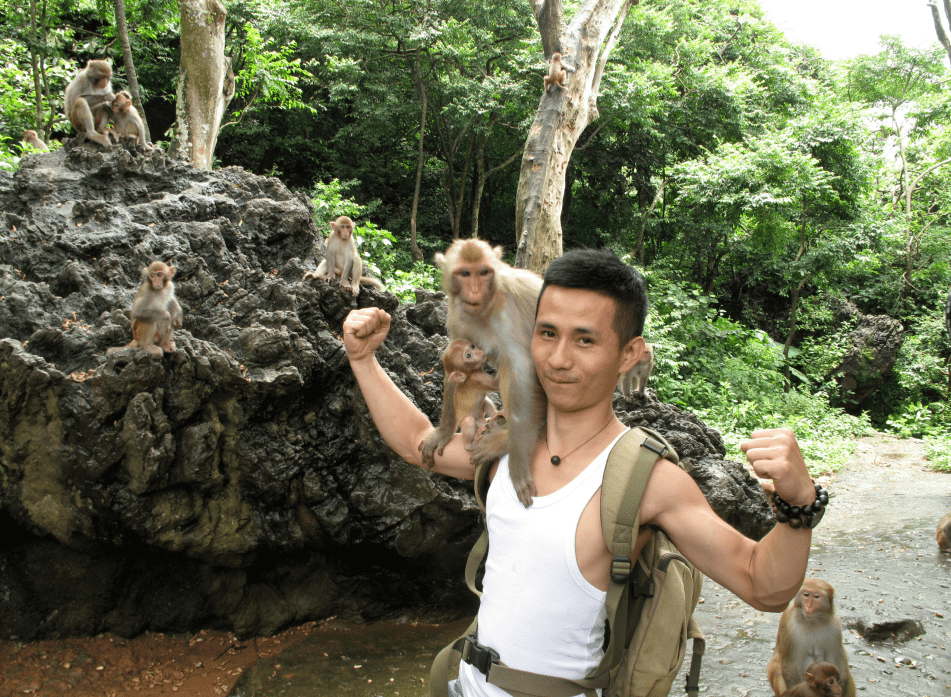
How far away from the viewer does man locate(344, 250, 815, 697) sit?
1.42 m

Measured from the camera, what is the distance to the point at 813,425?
10.6m

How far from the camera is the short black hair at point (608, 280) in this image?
1.51 metres

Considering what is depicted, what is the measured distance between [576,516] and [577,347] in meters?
0.38

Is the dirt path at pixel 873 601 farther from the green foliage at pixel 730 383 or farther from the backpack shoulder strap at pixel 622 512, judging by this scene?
the backpack shoulder strap at pixel 622 512

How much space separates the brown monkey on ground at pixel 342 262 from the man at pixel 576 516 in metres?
2.82

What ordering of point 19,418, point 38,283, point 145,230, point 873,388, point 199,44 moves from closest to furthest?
point 19,418 < point 38,283 < point 145,230 < point 199,44 < point 873,388

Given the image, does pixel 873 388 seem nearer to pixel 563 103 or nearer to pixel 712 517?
pixel 563 103

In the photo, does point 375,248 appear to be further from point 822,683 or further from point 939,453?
point 939,453

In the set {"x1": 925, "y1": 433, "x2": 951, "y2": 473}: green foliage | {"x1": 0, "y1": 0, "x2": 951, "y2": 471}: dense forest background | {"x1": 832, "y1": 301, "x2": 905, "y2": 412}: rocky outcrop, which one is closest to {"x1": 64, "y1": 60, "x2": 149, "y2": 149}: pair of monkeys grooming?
{"x1": 0, "y1": 0, "x2": 951, "y2": 471}: dense forest background

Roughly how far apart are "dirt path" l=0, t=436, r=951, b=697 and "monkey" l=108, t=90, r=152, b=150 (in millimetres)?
4386

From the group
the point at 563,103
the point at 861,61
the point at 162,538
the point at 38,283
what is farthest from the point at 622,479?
the point at 861,61

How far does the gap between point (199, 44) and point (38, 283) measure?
21.1 feet

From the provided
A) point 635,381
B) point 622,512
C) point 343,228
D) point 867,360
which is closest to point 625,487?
point 622,512

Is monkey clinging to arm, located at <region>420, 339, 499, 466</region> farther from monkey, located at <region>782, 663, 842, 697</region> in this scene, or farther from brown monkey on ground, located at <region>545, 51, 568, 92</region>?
brown monkey on ground, located at <region>545, 51, 568, 92</region>
